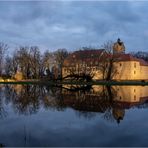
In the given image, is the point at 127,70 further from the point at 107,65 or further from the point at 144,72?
the point at 107,65

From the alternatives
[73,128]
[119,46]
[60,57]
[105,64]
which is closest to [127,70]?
[119,46]

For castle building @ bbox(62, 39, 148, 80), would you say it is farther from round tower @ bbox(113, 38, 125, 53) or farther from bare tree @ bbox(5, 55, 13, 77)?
bare tree @ bbox(5, 55, 13, 77)

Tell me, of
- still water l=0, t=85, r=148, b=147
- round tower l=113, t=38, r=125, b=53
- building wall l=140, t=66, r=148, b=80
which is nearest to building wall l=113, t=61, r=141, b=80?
building wall l=140, t=66, r=148, b=80

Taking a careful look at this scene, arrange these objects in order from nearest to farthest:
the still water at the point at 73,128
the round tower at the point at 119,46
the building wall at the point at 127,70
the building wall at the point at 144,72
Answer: the still water at the point at 73,128 → the building wall at the point at 127,70 → the round tower at the point at 119,46 → the building wall at the point at 144,72

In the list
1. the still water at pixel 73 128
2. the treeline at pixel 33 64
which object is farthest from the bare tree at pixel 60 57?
the still water at pixel 73 128

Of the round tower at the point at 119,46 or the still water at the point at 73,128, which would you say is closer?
the still water at the point at 73,128

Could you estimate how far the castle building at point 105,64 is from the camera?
2859 inches

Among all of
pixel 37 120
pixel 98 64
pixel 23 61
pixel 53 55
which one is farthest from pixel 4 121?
pixel 53 55

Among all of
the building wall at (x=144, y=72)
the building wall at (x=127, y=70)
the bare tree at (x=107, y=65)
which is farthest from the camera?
the building wall at (x=144, y=72)

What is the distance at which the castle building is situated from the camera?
238 feet

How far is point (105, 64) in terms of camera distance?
72438 mm

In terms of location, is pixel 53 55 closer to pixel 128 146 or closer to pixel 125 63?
pixel 125 63

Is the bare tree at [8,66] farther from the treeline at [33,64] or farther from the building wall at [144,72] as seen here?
the building wall at [144,72]

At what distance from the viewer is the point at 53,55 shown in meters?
99.5
